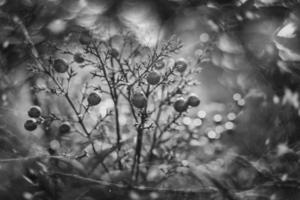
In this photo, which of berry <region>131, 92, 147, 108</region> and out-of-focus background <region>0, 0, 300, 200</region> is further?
out-of-focus background <region>0, 0, 300, 200</region>

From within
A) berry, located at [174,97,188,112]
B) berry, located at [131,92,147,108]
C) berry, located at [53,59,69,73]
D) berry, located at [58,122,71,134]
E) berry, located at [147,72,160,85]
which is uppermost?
berry, located at [53,59,69,73]

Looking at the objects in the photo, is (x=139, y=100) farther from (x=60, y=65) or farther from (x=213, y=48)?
(x=213, y=48)

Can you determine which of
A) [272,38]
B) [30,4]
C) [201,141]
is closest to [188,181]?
[201,141]

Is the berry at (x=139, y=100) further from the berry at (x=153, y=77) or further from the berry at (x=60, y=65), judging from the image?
the berry at (x=60, y=65)

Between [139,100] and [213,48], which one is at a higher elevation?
[213,48]

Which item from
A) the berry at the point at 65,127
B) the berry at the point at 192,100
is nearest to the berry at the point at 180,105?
the berry at the point at 192,100

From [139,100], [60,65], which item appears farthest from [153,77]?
[60,65]

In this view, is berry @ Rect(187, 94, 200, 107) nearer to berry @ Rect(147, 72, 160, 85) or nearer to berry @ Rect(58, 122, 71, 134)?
berry @ Rect(147, 72, 160, 85)

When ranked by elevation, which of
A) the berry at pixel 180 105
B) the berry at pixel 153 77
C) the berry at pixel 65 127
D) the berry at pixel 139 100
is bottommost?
the berry at pixel 139 100

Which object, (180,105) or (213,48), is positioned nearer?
(180,105)

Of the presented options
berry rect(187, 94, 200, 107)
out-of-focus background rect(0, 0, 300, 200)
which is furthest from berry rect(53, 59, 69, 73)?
berry rect(187, 94, 200, 107)
